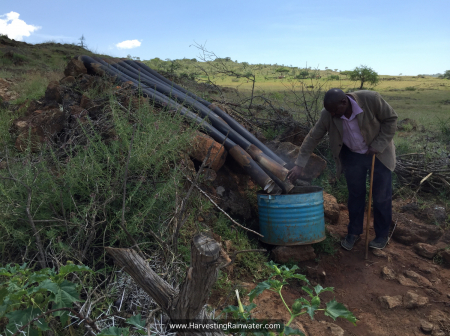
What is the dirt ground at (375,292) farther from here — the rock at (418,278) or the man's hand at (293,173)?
the man's hand at (293,173)

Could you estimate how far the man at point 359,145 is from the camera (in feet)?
12.0

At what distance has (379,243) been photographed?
4.20 m

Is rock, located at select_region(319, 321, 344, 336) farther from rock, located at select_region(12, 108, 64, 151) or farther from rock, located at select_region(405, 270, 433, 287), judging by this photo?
rock, located at select_region(12, 108, 64, 151)

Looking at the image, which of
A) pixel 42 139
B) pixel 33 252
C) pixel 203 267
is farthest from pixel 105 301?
pixel 42 139

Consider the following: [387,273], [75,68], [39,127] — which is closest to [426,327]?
[387,273]

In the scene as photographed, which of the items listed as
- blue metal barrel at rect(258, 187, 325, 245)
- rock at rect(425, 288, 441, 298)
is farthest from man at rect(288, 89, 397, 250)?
rock at rect(425, 288, 441, 298)

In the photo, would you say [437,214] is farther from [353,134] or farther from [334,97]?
[334,97]

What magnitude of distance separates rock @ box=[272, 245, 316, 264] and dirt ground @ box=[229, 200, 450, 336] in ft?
0.30

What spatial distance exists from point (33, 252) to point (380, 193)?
359 centimetres

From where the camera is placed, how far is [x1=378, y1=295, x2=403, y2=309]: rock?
10.6ft

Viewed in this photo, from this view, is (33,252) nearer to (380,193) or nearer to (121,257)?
(121,257)

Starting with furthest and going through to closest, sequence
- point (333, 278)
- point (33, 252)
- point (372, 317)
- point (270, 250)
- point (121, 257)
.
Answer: point (270, 250), point (333, 278), point (372, 317), point (33, 252), point (121, 257)

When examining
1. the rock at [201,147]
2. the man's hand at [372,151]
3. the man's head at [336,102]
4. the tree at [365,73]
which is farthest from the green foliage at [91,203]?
the tree at [365,73]

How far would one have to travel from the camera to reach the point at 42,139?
448 centimetres
